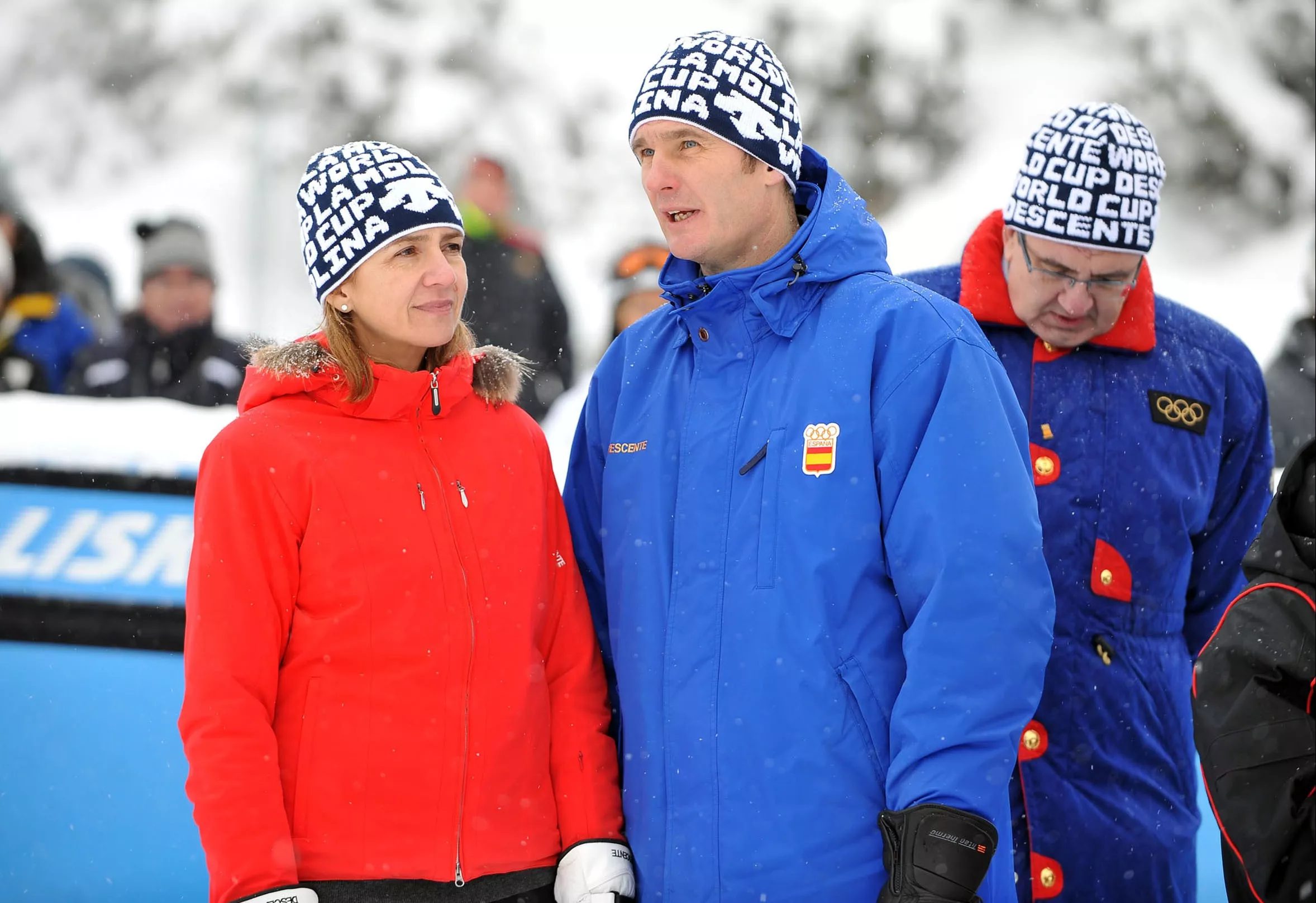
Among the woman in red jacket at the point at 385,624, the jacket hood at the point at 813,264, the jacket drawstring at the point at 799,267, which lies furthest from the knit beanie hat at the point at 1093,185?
the woman in red jacket at the point at 385,624

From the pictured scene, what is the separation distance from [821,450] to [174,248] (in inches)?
107

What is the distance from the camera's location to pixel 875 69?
3756mm

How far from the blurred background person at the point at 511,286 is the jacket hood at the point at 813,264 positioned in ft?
6.08

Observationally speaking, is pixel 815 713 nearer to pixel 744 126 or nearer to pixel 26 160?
pixel 744 126

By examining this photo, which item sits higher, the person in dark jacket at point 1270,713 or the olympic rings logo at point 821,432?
the olympic rings logo at point 821,432

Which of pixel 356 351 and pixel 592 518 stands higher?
pixel 356 351

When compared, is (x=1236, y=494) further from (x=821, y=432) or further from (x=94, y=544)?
(x=94, y=544)

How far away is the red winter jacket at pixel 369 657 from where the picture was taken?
1725 mm

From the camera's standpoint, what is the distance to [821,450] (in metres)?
1.71

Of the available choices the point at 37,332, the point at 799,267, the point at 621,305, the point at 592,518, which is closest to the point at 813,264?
the point at 799,267

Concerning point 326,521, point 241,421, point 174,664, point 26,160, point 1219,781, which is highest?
point 26,160

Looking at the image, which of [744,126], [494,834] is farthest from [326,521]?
[744,126]

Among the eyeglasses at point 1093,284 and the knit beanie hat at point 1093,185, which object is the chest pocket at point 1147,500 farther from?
the knit beanie hat at point 1093,185

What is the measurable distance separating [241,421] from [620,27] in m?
2.36
